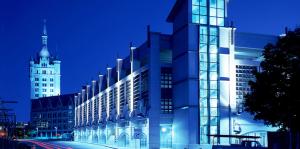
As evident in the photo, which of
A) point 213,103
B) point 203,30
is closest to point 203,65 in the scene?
point 203,30

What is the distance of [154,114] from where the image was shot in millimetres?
70625

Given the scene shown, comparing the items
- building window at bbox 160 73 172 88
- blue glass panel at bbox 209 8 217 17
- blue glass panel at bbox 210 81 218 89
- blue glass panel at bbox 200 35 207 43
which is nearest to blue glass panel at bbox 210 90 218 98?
blue glass panel at bbox 210 81 218 89

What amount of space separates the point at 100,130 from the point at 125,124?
23422 millimetres

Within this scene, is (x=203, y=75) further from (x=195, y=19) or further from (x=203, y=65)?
(x=195, y=19)

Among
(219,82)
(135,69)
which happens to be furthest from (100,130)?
(219,82)

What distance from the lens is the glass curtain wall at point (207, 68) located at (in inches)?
2616

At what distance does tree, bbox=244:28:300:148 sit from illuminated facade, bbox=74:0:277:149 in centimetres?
2571

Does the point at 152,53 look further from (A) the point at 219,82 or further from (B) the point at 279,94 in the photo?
(B) the point at 279,94

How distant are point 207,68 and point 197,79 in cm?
221

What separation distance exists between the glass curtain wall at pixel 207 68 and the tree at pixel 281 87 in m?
28.5

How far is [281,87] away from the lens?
35688mm

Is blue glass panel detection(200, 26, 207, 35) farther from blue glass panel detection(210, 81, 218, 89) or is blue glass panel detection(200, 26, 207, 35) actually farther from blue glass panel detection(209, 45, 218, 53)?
blue glass panel detection(210, 81, 218, 89)

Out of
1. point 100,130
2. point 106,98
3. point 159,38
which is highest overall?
point 159,38

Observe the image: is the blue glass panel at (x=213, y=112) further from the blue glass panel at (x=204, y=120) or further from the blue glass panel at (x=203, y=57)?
the blue glass panel at (x=203, y=57)
